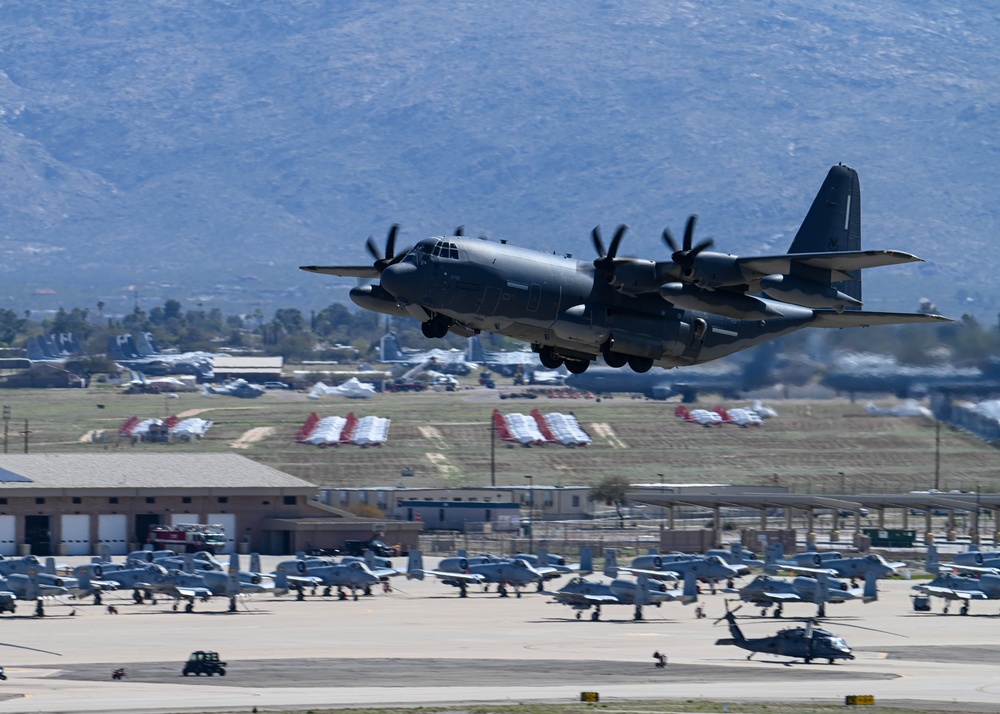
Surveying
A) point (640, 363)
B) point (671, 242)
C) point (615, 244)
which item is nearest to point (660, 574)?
point (640, 363)

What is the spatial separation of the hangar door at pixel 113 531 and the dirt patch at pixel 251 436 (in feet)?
171

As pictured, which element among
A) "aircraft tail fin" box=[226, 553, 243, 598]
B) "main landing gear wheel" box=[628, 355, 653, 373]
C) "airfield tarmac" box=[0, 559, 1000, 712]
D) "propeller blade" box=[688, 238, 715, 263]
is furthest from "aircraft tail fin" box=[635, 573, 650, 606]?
"propeller blade" box=[688, 238, 715, 263]

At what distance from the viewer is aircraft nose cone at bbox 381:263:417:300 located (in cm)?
5544

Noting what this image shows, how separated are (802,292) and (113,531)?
67.1 meters

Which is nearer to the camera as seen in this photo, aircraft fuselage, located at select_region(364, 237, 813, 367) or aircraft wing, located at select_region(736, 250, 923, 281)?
aircraft wing, located at select_region(736, 250, 923, 281)

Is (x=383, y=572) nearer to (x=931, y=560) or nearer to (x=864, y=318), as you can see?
(x=931, y=560)

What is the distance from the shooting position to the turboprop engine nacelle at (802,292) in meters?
57.9

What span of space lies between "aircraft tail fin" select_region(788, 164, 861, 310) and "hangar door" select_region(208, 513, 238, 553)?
58.7 m

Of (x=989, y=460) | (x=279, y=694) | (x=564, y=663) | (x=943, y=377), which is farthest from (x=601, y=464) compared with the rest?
(x=279, y=694)

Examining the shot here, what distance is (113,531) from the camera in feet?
369

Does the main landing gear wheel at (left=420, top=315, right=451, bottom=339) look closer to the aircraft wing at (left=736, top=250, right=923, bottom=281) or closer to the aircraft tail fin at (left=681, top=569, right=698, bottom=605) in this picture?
the aircraft wing at (left=736, top=250, right=923, bottom=281)

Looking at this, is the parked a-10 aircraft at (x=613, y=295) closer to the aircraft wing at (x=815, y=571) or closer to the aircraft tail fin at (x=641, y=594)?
the aircraft tail fin at (x=641, y=594)

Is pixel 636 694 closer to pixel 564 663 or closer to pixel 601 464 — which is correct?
pixel 564 663

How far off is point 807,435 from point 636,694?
364 ft
